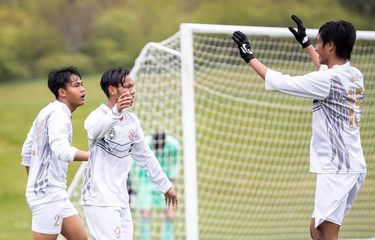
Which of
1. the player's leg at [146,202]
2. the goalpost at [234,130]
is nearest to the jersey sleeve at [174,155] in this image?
the goalpost at [234,130]

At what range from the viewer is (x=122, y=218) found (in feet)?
22.5

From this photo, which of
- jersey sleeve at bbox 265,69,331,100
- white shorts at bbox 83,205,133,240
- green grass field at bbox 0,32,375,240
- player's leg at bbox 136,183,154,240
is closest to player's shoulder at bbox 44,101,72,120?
white shorts at bbox 83,205,133,240

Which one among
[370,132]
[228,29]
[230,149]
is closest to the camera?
[228,29]

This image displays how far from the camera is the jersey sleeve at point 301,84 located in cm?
649

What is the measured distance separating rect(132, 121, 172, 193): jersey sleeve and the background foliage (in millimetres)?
18844

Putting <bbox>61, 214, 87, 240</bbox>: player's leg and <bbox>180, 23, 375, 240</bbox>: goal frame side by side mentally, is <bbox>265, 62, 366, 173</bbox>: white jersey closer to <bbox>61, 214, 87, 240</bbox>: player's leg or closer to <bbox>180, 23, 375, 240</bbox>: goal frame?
<bbox>61, 214, 87, 240</bbox>: player's leg

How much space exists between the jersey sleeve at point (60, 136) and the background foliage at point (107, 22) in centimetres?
1884

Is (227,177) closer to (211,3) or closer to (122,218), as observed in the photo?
(122,218)

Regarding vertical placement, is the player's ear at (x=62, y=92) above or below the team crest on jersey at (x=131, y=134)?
above

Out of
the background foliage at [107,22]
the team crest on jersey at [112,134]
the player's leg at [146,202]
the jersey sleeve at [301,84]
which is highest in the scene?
the background foliage at [107,22]

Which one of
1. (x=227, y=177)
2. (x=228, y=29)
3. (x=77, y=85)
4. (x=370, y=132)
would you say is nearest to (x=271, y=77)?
(x=77, y=85)

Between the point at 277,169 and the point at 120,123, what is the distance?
6062 millimetres

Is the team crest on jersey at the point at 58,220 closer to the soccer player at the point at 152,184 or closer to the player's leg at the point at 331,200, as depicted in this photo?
the player's leg at the point at 331,200

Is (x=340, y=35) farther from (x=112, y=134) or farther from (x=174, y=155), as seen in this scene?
(x=174, y=155)
